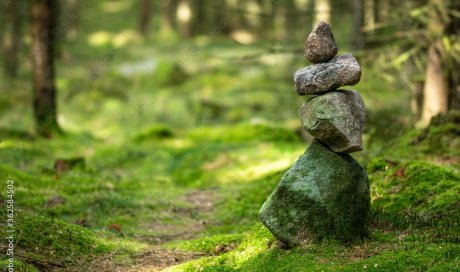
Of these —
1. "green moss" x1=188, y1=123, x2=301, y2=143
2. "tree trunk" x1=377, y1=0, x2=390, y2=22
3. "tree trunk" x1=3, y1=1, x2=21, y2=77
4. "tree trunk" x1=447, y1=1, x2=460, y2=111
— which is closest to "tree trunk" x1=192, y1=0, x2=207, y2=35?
"tree trunk" x1=3, y1=1, x2=21, y2=77

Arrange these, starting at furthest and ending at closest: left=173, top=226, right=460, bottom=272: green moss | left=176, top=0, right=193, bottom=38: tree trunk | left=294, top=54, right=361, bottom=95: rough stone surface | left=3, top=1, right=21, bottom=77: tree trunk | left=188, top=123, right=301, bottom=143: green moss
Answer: left=176, top=0, right=193, bottom=38: tree trunk < left=3, top=1, right=21, bottom=77: tree trunk < left=188, top=123, right=301, bottom=143: green moss < left=294, top=54, right=361, bottom=95: rough stone surface < left=173, top=226, right=460, bottom=272: green moss

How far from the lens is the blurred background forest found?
7.47m

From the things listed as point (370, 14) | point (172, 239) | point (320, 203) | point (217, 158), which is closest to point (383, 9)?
point (370, 14)

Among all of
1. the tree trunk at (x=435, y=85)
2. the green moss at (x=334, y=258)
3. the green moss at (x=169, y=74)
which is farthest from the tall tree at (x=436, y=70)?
the green moss at (x=169, y=74)

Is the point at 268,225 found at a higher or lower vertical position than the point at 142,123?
higher

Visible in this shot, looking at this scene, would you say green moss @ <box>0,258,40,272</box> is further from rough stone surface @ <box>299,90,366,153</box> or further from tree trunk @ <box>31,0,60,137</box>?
tree trunk @ <box>31,0,60,137</box>

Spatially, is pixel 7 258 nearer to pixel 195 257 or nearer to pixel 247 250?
pixel 195 257

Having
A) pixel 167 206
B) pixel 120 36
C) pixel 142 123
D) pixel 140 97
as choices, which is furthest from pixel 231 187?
pixel 120 36

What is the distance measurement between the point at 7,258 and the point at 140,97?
22851mm

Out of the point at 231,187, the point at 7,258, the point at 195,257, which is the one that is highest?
the point at 7,258

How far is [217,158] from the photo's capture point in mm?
15844

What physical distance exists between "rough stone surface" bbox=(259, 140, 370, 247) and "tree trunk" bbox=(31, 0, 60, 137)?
13.3 m

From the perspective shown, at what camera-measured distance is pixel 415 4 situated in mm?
14727

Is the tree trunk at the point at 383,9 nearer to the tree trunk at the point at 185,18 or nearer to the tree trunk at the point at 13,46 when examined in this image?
the tree trunk at the point at 13,46
